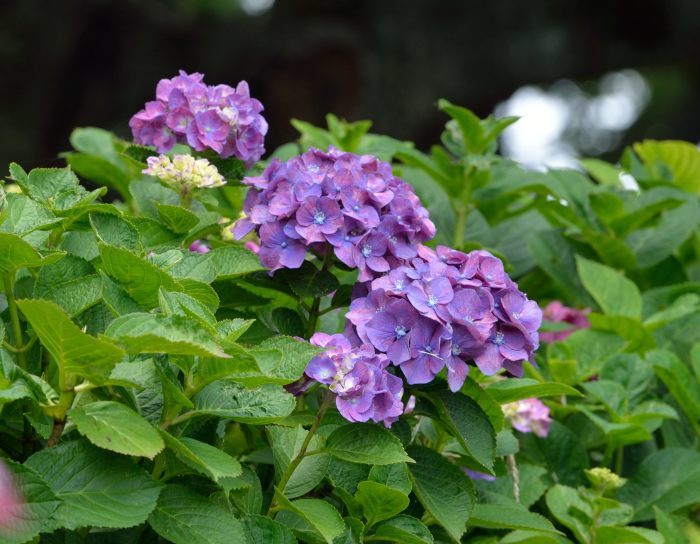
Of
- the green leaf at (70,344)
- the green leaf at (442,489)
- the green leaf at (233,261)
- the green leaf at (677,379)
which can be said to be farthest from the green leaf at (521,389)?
the green leaf at (70,344)

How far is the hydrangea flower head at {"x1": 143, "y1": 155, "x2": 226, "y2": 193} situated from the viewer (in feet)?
4.44

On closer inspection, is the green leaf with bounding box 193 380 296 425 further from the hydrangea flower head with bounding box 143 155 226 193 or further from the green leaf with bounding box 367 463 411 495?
the hydrangea flower head with bounding box 143 155 226 193

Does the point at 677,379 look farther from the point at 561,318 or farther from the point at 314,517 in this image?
the point at 314,517

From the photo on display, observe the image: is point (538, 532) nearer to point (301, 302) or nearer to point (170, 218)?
point (301, 302)

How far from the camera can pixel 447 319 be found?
1116 mm

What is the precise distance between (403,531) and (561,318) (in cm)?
98

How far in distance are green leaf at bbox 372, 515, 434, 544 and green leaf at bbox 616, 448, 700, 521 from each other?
593 mm

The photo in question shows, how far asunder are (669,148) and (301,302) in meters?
1.50

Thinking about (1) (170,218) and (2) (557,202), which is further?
(2) (557,202)

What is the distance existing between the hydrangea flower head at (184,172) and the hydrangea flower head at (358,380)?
1.20 feet

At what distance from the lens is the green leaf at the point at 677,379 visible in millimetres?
1690

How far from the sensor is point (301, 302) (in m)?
1.36

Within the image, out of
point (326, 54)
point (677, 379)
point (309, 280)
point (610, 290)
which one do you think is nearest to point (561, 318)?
point (610, 290)

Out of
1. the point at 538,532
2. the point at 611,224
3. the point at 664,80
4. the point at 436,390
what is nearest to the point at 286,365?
the point at 436,390
